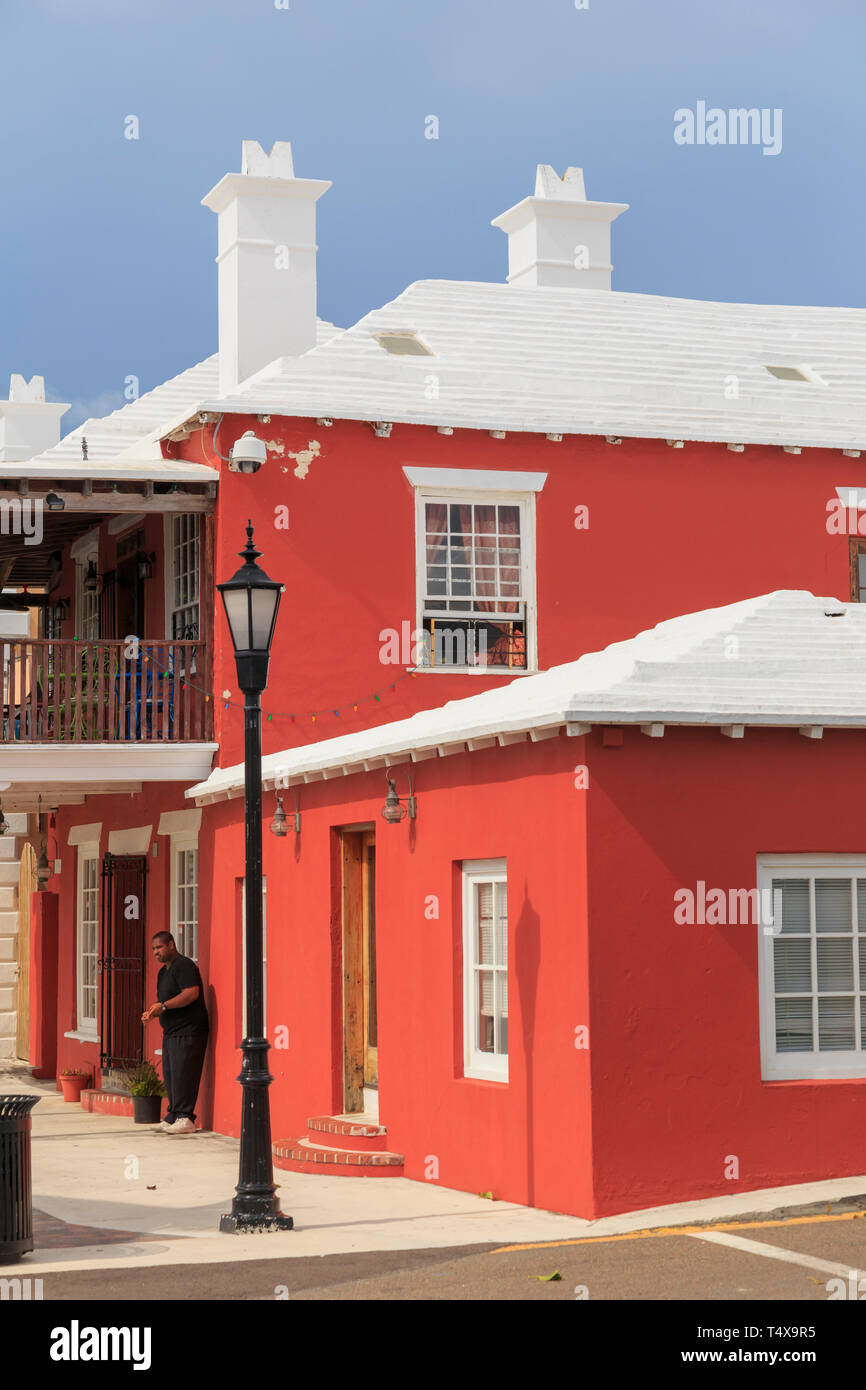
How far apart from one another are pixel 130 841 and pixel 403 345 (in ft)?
18.7

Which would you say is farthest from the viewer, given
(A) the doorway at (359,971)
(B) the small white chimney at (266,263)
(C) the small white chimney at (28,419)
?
(C) the small white chimney at (28,419)

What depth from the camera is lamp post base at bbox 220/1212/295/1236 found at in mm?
10078

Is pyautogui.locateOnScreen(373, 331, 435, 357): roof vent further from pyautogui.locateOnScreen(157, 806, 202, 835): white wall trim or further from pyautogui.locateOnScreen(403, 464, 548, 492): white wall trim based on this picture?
pyautogui.locateOnScreen(157, 806, 202, 835): white wall trim

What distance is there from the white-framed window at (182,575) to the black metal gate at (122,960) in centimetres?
251

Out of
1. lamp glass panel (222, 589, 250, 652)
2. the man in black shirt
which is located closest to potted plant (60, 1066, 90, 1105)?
the man in black shirt

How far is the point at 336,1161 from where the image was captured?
493 inches

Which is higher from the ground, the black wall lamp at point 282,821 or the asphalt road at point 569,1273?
the black wall lamp at point 282,821

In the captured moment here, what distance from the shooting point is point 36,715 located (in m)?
16.8

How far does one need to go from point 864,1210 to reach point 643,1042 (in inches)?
55.2

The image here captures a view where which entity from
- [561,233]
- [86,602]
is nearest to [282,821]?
[86,602]

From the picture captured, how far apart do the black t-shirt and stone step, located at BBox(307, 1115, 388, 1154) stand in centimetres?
321

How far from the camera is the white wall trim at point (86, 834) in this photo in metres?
20.6

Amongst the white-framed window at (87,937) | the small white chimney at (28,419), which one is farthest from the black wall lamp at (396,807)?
the small white chimney at (28,419)

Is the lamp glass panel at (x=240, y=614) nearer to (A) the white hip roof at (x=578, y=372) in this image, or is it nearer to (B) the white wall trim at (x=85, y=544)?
(A) the white hip roof at (x=578, y=372)
